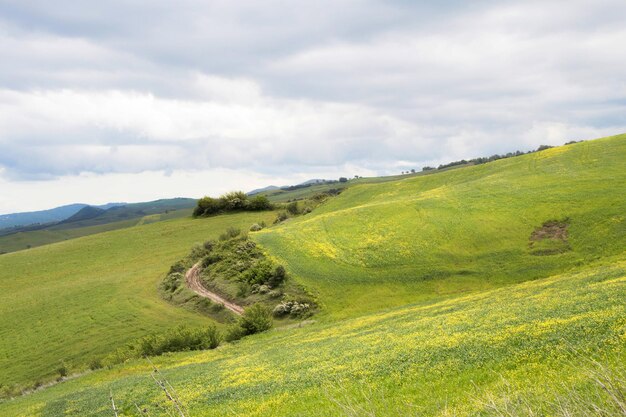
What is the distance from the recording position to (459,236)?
218 feet

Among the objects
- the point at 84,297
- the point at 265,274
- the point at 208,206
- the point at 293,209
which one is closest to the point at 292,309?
the point at 265,274

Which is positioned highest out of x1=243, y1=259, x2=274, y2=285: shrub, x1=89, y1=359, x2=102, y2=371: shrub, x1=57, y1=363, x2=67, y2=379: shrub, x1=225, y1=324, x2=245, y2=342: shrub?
x1=243, y1=259, x2=274, y2=285: shrub

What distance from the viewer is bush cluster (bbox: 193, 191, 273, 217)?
134 m

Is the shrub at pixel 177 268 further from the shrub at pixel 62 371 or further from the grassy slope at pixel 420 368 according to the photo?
the grassy slope at pixel 420 368

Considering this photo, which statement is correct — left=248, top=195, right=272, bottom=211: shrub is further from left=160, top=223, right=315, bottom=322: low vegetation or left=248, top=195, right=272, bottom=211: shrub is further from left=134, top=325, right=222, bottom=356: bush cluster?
left=134, top=325, right=222, bottom=356: bush cluster

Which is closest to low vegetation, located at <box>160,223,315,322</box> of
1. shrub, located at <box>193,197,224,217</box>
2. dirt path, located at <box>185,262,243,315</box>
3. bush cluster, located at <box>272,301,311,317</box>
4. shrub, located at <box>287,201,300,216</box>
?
bush cluster, located at <box>272,301,311,317</box>

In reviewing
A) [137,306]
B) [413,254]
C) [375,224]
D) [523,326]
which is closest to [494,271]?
[413,254]

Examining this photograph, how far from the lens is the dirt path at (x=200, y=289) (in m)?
62.4

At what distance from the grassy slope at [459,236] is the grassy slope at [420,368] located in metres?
20.7

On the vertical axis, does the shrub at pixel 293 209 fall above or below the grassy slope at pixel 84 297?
above

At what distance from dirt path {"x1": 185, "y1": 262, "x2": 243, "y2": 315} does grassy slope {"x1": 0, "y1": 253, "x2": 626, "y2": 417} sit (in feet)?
85.7

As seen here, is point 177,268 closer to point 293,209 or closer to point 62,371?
point 62,371

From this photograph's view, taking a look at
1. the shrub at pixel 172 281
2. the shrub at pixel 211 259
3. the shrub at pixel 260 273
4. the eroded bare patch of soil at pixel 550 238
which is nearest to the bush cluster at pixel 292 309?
the shrub at pixel 260 273

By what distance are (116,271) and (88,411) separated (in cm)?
6590
